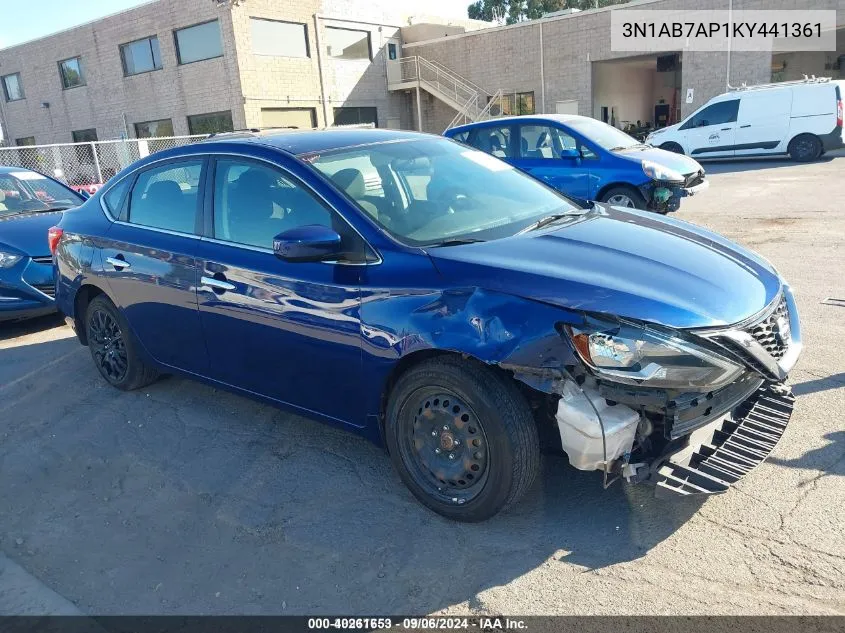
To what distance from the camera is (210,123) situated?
2647 cm

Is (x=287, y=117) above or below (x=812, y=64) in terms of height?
below

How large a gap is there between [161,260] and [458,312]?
2218 millimetres

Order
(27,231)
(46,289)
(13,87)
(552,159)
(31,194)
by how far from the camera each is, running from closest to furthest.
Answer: (46,289), (27,231), (31,194), (552,159), (13,87)

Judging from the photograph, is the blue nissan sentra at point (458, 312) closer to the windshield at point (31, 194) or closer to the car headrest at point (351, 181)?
the car headrest at point (351, 181)

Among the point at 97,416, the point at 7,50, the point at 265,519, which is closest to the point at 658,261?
the point at 265,519

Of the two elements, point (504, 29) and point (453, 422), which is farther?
point (504, 29)

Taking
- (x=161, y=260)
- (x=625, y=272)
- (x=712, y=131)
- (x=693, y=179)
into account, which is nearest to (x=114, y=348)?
(x=161, y=260)

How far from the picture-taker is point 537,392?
287 cm

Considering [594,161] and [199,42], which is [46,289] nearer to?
[594,161]

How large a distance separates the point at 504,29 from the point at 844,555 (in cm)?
2843

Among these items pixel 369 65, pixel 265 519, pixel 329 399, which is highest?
pixel 369 65

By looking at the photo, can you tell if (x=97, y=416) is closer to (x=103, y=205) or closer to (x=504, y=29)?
(x=103, y=205)

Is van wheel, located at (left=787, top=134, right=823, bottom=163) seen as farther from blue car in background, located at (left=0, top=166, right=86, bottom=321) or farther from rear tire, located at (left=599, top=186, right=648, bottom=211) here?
blue car in background, located at (left=0, top=166, right=86, bottom=321)

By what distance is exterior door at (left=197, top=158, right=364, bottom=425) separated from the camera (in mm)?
3295
